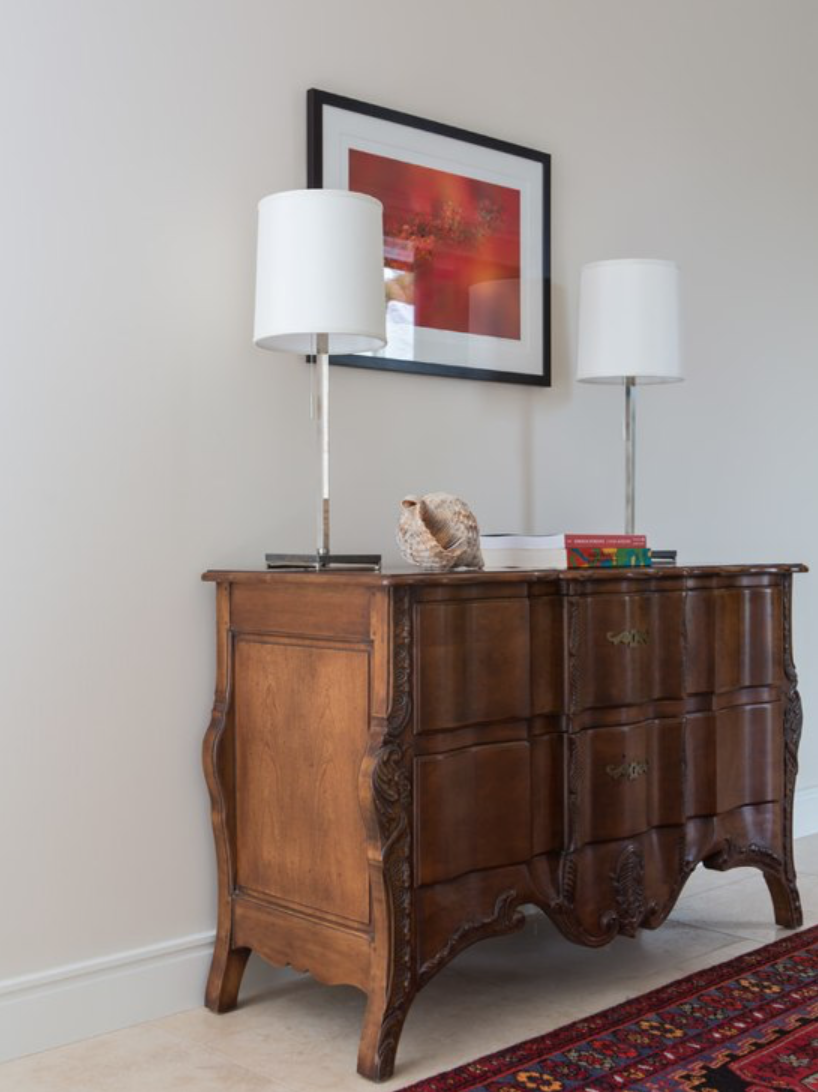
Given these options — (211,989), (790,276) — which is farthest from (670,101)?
(211,989)

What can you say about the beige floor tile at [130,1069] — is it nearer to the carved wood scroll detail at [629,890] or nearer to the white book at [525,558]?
the carved wood scroll detail at [629,890]

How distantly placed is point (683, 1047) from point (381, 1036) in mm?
540

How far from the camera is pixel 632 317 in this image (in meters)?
2.88

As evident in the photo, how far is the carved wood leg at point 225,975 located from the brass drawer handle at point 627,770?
766 millimetres

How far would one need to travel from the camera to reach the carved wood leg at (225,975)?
94.6 inches

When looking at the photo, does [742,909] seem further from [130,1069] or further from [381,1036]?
[130,1069]

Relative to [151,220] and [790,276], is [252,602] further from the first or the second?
[790,276]

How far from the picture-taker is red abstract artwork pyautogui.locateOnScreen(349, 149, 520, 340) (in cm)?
277

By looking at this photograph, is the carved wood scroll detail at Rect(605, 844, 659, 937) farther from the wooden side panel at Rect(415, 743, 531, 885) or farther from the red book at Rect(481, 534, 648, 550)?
the red book at Rect(481, 534, 648, 550)

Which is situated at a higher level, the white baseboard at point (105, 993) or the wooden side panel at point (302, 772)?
the wooden side panel at point (302, 772)

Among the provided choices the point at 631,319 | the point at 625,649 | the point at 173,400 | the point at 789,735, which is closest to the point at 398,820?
the point at 625,649

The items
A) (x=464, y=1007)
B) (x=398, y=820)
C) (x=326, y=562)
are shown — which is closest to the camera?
(x=398, y=820)

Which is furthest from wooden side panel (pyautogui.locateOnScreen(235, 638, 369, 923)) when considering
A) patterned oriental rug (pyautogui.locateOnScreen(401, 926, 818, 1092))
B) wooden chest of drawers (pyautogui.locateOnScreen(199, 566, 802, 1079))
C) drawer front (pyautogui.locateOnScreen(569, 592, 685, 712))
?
drawer front (pyautogui.locateOnScreen(569, 592, 685, 712))

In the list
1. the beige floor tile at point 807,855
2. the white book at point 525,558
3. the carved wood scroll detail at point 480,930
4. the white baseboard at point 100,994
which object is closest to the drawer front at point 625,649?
the white book at point 525,558
